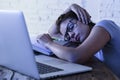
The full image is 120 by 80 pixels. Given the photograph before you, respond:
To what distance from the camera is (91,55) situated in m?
1.28

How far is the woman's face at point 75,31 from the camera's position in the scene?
1.47 meters

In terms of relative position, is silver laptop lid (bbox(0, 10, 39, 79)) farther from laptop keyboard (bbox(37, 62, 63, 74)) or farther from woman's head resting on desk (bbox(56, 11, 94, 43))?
woman's head resting on desk (bbox(56, 11, 94, 43))

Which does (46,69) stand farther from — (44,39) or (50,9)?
(50,9)

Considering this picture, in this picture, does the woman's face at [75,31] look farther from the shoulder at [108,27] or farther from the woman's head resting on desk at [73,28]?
the shoulder at [108,27]

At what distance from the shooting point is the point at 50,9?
2947 mm

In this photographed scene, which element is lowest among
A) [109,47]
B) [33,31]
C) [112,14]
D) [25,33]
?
[33,31]

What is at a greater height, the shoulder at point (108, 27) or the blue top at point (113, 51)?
the shoulder at point (108, 27)

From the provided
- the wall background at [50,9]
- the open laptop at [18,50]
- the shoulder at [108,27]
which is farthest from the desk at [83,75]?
the wall background at [50,9]

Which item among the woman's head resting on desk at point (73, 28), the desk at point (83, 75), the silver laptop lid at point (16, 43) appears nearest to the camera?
the silver laptop lid at point (16, 43)

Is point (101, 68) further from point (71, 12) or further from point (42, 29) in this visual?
point (42, 29)

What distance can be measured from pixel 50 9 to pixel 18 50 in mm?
2104

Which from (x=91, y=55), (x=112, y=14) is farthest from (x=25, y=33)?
(x=112, y=14)

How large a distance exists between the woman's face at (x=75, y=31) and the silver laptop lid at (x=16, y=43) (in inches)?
23.7

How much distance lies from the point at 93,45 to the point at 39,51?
327mm
